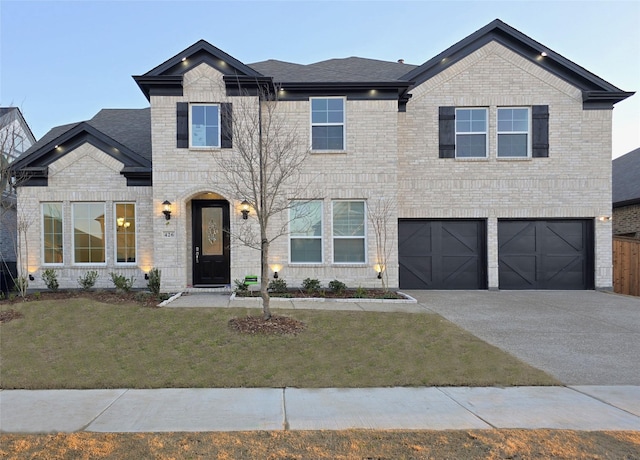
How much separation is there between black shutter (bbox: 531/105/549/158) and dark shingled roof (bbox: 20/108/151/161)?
1291 cm

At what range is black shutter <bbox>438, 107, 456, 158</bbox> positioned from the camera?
40.1ft

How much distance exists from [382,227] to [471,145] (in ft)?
14.5

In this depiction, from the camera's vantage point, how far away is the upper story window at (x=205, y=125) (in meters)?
10.8

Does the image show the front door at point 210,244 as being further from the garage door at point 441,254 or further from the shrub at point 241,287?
the garage door at point 441,254

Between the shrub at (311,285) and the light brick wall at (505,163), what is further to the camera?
the light brick wall at (505,163)

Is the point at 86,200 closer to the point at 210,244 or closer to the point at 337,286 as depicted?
the point at 210,244

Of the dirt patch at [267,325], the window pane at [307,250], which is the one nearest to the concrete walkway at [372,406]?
the dirt patch at [267,325]

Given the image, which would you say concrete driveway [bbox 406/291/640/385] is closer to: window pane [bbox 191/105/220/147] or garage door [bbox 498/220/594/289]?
garage door [bbox 498/220/594/289]

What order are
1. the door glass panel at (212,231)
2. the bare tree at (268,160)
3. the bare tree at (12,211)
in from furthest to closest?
1. the door glass panel at (212,231)
2. the bare tree at (268,160)
3. the bare tree at (12,211)

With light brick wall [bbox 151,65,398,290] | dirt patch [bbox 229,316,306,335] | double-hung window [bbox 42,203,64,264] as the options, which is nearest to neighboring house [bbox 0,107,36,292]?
double-hung window [bbox 42,203,64,264]

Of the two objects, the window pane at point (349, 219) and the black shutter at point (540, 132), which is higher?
the black shutter at point (540, 132)

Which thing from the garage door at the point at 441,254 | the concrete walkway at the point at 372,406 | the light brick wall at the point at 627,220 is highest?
the light brick wall at the point at 627,220

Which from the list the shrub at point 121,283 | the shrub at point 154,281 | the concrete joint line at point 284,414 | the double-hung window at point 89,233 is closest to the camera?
the concrete joint line at point 284,414

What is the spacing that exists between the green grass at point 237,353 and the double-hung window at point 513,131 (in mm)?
7447
